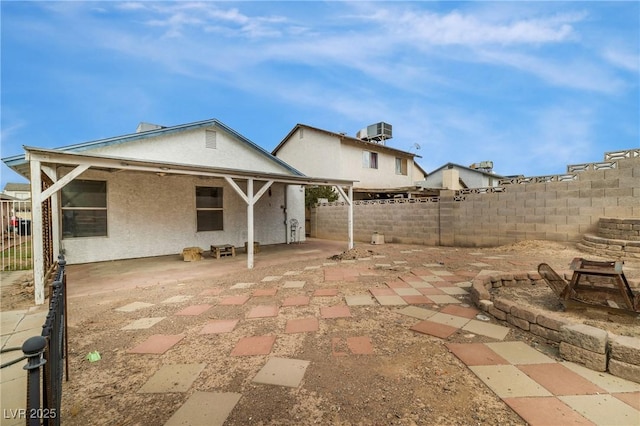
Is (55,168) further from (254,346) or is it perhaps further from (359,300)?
(359,300)

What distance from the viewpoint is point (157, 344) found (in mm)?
2979

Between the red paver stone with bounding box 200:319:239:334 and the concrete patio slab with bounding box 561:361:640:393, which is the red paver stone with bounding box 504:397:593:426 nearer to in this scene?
the concrete patio slab with bounding box 561:361:640:393

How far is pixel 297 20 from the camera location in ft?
27.6

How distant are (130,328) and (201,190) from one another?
7089 millimetres

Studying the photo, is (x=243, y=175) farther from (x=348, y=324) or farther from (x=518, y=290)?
(x=518, y=290)

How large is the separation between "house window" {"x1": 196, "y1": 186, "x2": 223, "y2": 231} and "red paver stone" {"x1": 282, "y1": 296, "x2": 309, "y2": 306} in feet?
22.1

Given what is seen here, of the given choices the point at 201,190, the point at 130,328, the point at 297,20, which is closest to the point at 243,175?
the point at 201,190

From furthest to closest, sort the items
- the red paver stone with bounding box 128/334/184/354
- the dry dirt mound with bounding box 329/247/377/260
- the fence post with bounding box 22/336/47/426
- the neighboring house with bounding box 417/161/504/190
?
1. the neighboring house with bounding box 417/161/504/190
2. the dry dirt mound with bounding box 329/247/377/260
3. the red paver stone with bounding box 128/334/184/354
4. the fence post with bounding box 22/336/47/426

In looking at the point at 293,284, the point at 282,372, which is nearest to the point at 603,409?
the point at 282,372

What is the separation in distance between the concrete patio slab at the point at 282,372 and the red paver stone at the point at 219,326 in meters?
1.03

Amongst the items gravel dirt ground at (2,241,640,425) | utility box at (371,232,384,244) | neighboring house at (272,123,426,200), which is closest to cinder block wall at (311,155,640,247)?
utility box at (371,232,384,244)

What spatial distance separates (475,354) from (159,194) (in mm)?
9692

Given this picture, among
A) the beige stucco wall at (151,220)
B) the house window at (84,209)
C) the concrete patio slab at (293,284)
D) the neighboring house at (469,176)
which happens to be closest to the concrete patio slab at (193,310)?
the concrete patio slab at (293,284)

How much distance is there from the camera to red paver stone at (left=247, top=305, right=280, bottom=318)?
3.75m
